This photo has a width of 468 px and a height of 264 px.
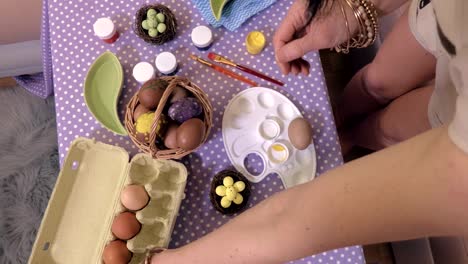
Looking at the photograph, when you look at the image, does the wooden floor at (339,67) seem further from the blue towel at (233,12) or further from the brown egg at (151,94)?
the brown egg at (151,94)

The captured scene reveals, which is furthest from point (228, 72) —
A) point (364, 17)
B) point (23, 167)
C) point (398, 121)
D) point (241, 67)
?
point (23, 167)

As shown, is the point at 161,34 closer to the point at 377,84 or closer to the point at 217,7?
the point at 217,7

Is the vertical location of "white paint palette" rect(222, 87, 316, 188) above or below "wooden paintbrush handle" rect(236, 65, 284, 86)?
below

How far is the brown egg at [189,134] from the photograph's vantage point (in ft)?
2.11

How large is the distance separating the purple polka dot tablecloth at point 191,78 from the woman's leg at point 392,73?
0.50 feet

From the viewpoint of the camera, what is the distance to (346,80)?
4.36 feet

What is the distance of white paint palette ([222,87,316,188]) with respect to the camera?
732 mm

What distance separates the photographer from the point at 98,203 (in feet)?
2.33

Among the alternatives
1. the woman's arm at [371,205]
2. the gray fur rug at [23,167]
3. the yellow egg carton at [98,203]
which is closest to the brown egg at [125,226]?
the yellow egg carton at [98,203]

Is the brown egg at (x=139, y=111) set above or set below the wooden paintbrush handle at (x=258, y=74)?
below

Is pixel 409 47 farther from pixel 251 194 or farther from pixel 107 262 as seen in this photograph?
pixel 107 262

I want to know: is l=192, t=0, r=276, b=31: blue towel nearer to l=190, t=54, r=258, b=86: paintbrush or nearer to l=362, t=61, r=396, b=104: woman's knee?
l=190, t=54, r=258, b=86: paintbrush

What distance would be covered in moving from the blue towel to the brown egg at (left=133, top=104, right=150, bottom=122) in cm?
23

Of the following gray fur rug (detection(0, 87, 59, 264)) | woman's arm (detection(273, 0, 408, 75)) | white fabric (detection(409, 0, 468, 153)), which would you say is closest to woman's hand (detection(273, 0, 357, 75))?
woman's arm (detection(273, 0, 408, 75))
